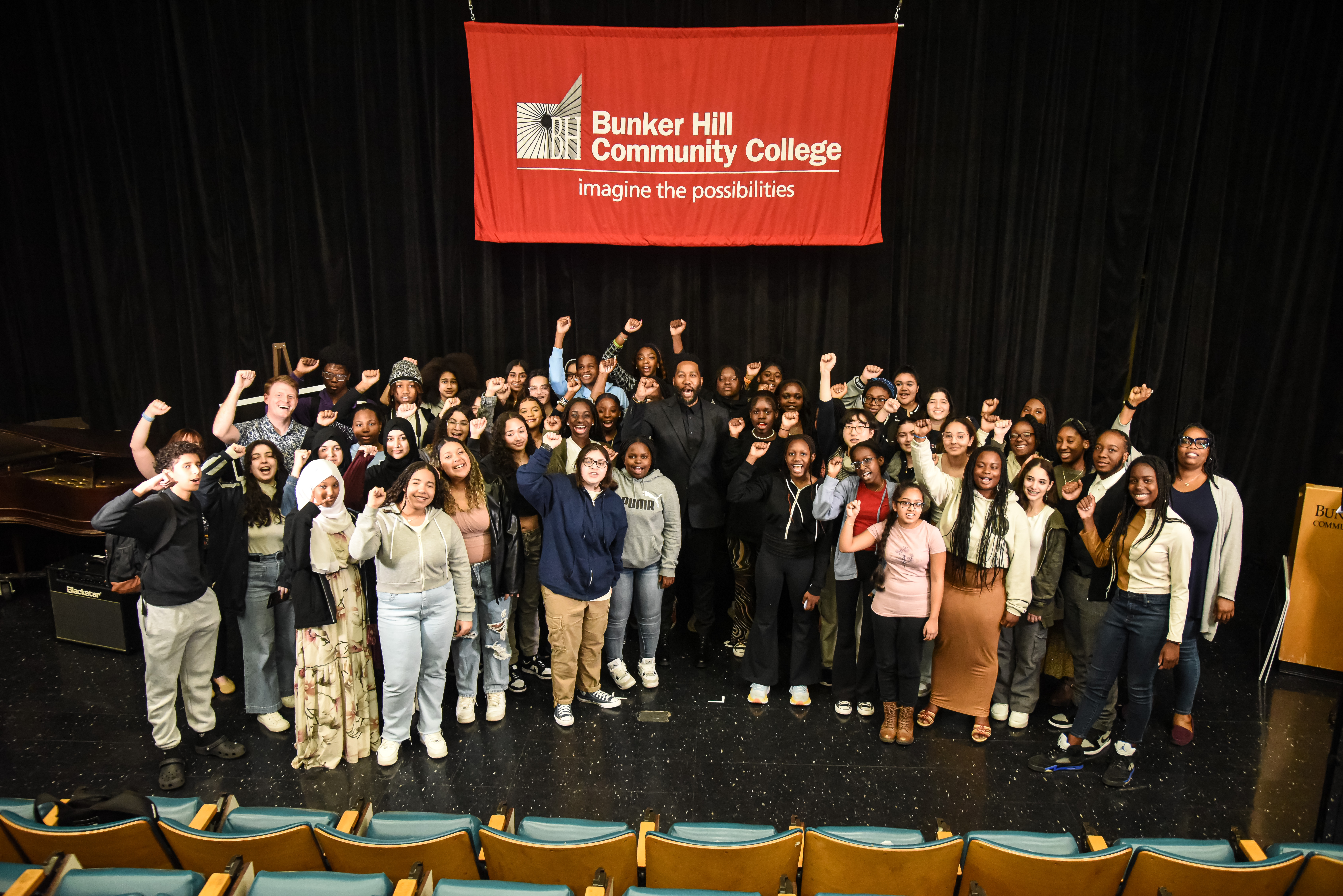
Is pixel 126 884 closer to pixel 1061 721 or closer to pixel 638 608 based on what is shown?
pixel 638 608

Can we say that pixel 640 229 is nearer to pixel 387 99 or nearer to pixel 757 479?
pixel 387 99

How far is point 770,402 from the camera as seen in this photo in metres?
4.77

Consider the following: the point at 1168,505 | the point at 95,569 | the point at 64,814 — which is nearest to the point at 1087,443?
the point at 1168,505

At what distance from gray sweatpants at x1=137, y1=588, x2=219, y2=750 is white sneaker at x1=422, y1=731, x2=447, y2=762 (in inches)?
34.9

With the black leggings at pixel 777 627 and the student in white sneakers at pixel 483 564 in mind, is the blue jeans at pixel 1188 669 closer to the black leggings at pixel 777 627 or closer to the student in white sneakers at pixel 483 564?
the black leggings at pixel 777 627

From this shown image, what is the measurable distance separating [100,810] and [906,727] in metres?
3.44

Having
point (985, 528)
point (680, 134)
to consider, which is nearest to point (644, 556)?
point (985, 528)

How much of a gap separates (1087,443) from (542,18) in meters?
5.29

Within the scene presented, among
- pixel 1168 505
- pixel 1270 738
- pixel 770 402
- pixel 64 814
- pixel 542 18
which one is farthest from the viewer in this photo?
pixel 542 18

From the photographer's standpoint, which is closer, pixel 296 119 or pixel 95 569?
pixel 95 569

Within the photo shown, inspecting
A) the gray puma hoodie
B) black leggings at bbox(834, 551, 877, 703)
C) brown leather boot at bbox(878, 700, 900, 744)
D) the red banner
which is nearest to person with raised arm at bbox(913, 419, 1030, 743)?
brown leather boot at bbox(878, 700, 900, 744)

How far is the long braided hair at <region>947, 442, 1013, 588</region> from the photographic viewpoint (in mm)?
4059

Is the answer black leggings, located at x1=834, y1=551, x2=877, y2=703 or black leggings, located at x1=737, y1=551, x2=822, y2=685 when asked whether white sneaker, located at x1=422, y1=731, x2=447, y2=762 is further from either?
black leggings, located at x1=834, y1=551, x2=877, y2=703

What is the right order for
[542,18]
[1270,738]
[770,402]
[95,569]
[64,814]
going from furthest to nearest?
[542,18] < [95,569] < [770,402] < [1270,738] < [64,814]
